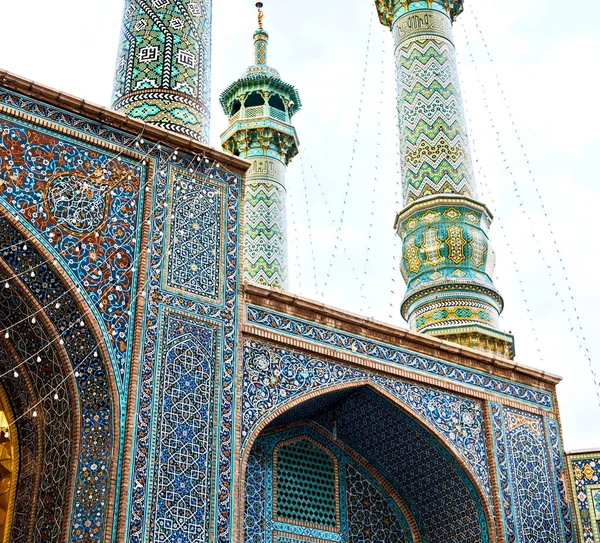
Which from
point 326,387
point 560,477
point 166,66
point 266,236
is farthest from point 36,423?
point 266,236

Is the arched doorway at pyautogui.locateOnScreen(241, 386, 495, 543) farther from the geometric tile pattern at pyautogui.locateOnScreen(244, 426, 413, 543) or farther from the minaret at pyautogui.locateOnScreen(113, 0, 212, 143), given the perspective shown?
the minaret at pyautogui.locateOnScreen(113, 0, 212, 143)

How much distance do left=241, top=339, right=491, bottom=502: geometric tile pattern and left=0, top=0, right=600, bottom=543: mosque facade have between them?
0.01m

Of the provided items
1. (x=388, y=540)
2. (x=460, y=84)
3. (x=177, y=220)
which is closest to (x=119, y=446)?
(x=177, y=220)

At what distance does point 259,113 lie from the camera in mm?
11828

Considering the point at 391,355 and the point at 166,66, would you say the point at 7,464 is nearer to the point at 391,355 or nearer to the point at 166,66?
the point at 391,355

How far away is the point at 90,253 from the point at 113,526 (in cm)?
156

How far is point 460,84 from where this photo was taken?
10.0 m

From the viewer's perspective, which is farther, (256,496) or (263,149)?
(263,149)

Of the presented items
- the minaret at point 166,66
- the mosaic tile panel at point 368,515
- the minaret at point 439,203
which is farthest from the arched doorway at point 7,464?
→ the minaret at point 439,203

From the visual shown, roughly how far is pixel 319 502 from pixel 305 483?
0.55 feet

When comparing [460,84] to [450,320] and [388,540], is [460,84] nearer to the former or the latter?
[450,320]

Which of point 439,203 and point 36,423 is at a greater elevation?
point 439,203

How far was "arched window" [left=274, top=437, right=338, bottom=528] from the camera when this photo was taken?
21.6 ft

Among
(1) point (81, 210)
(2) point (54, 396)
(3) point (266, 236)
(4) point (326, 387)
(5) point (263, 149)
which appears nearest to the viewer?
(2) point (54, 396)
